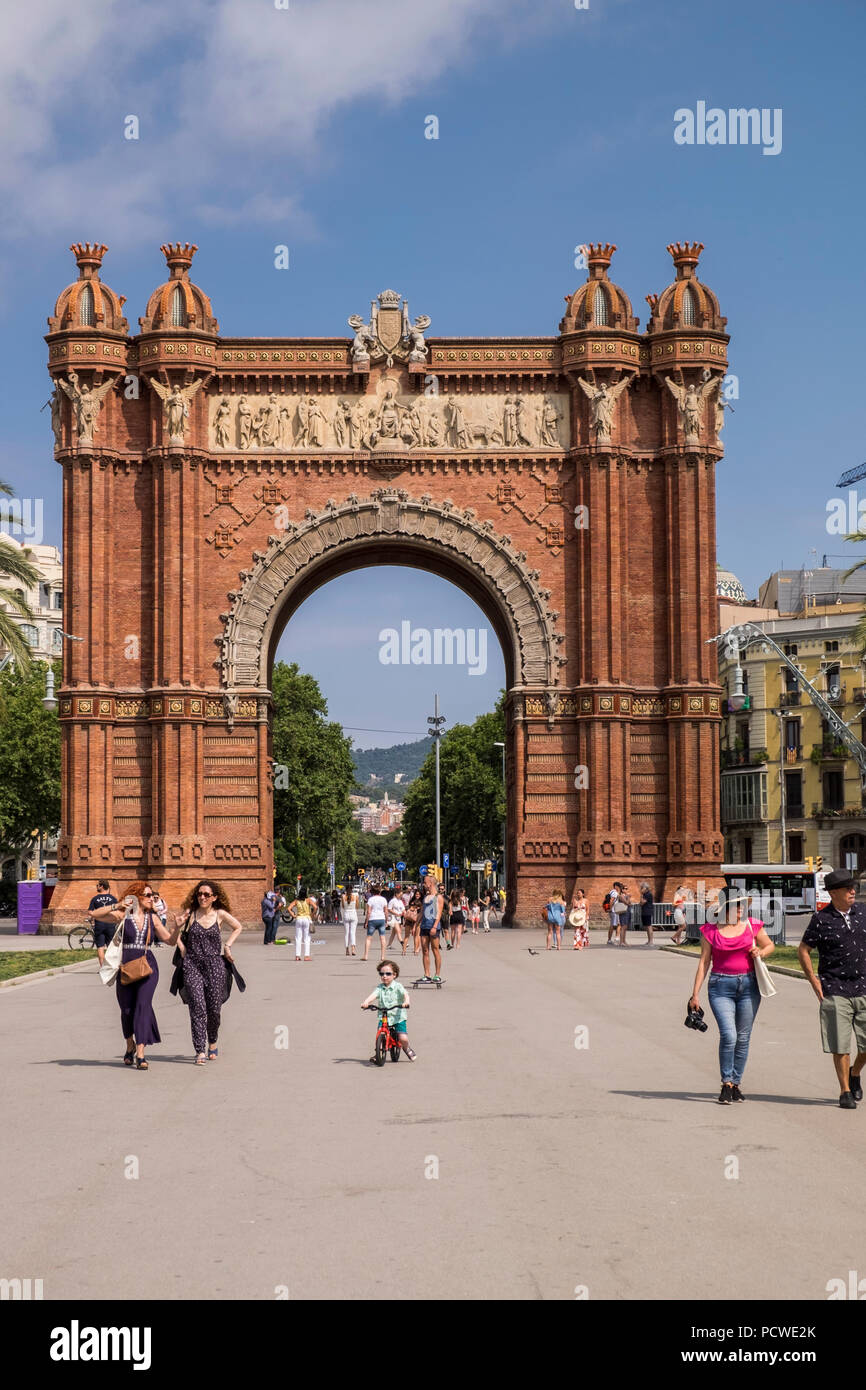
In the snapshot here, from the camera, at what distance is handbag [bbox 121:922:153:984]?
48.1 ft

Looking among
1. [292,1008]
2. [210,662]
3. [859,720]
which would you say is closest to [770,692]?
[859,720]

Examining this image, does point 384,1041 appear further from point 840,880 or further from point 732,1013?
point 840,880

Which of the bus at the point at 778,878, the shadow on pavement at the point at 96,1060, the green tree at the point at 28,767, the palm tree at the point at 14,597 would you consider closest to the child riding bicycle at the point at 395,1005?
the shadow on pavement at the point at 96,1060

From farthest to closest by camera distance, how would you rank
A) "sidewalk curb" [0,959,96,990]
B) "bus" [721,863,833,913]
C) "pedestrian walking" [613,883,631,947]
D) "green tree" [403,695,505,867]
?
1. "green tree" [403,695,505,867]
2. "bus" [721,863,833,913]
3. "pedestrian walking" [613,883,631,947]
4. "sidewalk curb" [0,959,96,990]

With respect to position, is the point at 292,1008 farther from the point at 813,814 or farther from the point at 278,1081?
the point at 813,814

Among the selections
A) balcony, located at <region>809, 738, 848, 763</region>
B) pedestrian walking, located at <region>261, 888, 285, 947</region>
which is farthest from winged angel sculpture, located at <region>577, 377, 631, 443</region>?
balcony, located at <region>809, 738, 848, 763</region>

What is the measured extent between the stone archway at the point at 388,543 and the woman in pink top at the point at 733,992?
3174cm

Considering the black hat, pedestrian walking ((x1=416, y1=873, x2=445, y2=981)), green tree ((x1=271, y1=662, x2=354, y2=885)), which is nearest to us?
the black hat

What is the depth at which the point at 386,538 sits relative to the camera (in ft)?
146

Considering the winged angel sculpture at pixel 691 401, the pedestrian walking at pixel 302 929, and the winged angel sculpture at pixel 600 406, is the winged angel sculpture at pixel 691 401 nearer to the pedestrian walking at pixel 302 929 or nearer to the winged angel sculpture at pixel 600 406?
the winged angel sculpture at pixel 600 406

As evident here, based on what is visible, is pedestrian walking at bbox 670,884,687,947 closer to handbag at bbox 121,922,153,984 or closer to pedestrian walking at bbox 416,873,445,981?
pedestrian walking at bbox 416,873,445,981

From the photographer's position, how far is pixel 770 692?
84.8 m

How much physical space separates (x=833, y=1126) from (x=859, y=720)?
6980cm

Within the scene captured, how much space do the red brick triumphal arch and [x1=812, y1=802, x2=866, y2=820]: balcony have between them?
3685 cm
